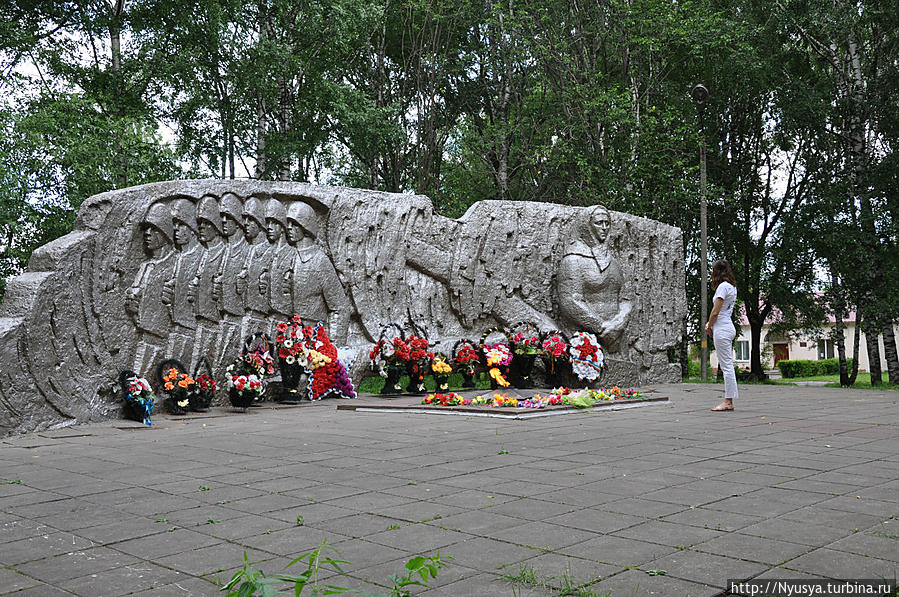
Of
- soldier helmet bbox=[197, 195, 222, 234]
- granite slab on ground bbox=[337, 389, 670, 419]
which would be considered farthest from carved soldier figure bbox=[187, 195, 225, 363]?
granite slab on ground bbox=[337, 389, 670, 419]

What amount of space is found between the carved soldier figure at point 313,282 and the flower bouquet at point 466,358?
5.92 ft

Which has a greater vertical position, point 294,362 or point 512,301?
point 512,301

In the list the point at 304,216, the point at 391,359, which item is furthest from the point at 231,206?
the point at 391,359

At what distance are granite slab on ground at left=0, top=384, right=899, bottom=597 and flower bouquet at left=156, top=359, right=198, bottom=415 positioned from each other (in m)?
1.87

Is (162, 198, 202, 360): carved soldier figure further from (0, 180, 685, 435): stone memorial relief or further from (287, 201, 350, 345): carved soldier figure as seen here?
(287, 201, 350, 345): carved soldier figure

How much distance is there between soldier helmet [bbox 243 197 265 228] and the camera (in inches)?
449

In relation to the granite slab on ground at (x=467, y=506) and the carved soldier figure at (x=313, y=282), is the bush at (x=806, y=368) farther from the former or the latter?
the granite slab on ground at (x=467, y=506)

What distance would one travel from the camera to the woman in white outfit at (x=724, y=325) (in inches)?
361

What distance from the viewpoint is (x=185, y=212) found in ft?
35.0

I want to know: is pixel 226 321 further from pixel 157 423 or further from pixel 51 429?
pixel 51 429

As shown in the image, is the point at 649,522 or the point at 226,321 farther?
the point at 226,321

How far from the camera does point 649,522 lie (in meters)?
3.93

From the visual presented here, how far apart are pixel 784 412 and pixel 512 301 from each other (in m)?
5.56

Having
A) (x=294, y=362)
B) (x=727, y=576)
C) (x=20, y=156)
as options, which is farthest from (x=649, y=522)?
(x=20, y=156)
